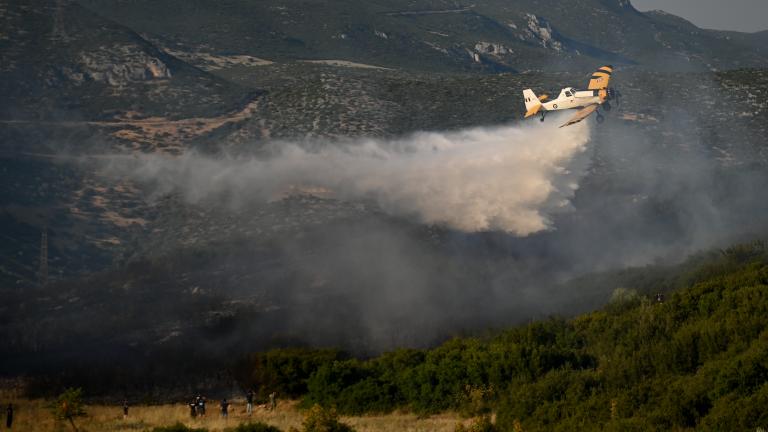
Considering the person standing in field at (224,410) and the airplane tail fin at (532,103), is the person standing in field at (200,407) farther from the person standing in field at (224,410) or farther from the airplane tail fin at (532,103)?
the airplane tail fin at (532,103)

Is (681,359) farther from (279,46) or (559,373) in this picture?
(279,46)

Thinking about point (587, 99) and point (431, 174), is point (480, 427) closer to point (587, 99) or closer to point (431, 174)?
point (587, 99)

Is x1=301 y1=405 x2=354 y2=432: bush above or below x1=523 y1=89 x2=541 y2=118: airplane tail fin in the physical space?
below

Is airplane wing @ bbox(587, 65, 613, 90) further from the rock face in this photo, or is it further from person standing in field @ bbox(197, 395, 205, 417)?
the rock face

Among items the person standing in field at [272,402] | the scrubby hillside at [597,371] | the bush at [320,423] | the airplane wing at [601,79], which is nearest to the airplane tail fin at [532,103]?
the airplane wing at [601,79]

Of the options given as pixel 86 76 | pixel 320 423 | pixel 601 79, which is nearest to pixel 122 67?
pixel 86 76

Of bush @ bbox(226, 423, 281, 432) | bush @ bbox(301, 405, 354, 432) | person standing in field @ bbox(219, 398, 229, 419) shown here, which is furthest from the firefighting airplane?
bush @ bbox(301, 405, 354, 432)
